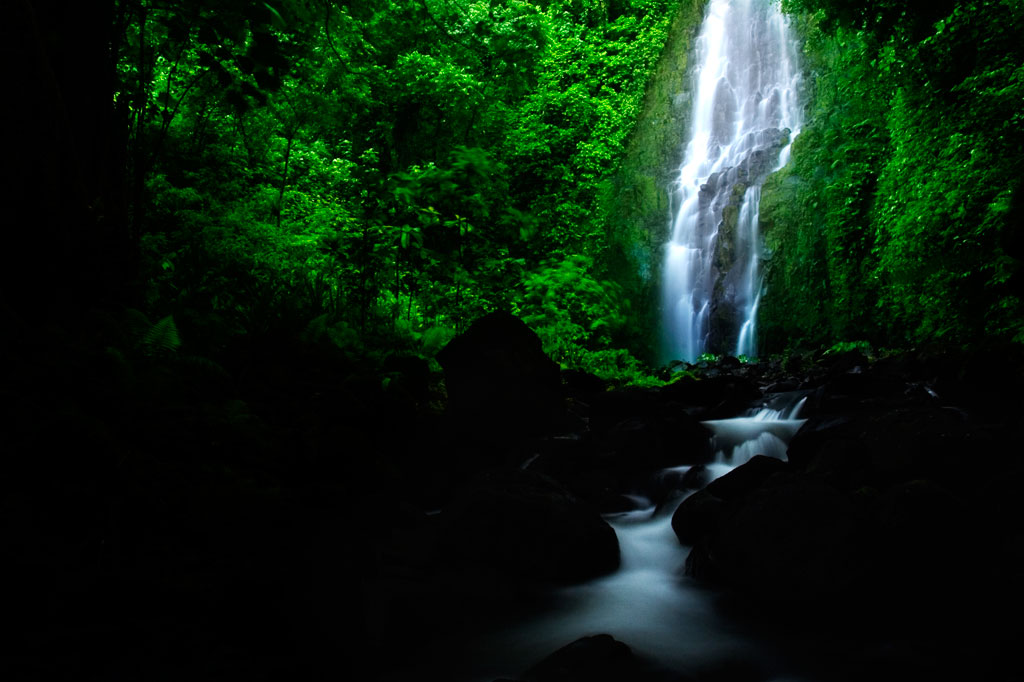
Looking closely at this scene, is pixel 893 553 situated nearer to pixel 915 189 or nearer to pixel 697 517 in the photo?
pixel 697 517

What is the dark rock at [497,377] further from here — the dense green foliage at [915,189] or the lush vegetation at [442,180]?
the dense green foliage at [915,189]

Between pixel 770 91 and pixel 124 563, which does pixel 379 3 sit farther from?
pixel 770 91

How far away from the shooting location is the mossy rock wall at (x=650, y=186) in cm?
2078

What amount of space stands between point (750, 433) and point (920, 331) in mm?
6155

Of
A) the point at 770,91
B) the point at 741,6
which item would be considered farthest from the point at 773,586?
the point at 741,6

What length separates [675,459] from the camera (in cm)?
754

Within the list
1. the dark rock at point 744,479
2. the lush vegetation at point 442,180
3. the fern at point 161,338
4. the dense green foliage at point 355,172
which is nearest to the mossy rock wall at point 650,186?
the lush vegetation at point 442,180

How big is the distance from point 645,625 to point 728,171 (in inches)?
775

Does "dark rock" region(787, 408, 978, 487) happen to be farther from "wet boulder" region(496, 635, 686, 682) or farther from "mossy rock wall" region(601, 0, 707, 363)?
"mossy rock wall" region(601, 0, 707, 363)

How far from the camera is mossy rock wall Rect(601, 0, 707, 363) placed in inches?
818

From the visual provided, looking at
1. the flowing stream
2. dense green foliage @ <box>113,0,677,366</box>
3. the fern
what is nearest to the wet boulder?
the flowing stream

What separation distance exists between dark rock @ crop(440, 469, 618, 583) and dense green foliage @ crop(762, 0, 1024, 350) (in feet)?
19.8

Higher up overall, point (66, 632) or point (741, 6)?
point (741, 6)

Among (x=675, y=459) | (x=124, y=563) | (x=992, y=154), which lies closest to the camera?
(x=124, y=563)
